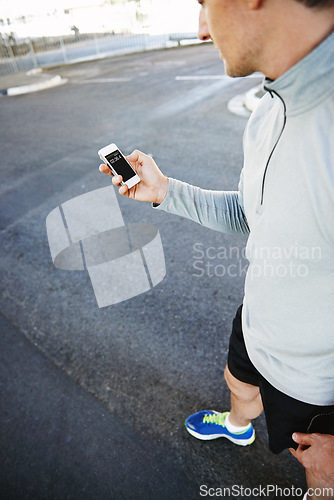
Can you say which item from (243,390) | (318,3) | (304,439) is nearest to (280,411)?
(304,439)

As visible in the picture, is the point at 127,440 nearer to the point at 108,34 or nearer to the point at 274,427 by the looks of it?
the point at 274,427

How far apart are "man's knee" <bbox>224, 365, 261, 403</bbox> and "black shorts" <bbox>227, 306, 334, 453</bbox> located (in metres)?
0.06

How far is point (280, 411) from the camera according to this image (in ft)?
4.08

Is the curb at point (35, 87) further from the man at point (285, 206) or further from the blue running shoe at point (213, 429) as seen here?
the blue running shoe at point (213, 429)

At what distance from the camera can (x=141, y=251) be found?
10.7 feet

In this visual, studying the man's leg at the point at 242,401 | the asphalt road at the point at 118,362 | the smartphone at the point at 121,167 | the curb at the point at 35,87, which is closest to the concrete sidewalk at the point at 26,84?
the curb at the point at 35,87

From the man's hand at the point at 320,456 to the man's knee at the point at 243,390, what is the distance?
0.43 m

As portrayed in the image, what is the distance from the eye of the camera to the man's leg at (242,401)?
60.7 inches

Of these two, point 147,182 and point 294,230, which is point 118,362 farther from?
point 294,230

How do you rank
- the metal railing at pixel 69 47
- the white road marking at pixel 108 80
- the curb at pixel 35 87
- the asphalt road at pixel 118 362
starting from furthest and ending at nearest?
the metal railing at pixel 69 47
the white road marking at pixel 108 80
the curb at pixel 35 87
the asphalt road at pixel 118 362

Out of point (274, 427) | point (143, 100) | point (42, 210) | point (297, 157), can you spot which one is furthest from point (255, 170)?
point (143, 100)

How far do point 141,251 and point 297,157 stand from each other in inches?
97.0

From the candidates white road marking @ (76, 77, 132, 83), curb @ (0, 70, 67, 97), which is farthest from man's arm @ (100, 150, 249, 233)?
curb @ (0, 70, 67, 97)

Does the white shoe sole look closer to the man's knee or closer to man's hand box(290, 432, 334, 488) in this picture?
the man's knee
